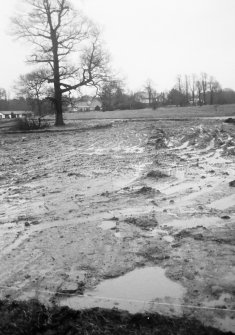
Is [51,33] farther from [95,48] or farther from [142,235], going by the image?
[142,235]

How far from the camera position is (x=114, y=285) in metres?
3.44

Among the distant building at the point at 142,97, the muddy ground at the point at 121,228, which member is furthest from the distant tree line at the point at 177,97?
the muddy ground at the point at 121,228

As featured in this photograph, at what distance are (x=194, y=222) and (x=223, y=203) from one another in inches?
37.6

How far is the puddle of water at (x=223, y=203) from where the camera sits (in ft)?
18.0

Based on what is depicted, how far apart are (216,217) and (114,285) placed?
7.14 ft

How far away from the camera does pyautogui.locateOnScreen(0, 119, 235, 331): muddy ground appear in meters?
3.36

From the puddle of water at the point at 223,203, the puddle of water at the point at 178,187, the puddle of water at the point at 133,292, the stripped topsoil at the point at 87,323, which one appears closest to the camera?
the stripped topsoil at the point at 87,323

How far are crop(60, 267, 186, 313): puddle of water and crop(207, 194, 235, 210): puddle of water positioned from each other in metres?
2.16

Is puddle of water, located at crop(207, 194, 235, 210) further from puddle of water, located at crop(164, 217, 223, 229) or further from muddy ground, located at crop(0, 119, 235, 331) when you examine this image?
puddle of water, located at crop(164, 217, 223, 229)

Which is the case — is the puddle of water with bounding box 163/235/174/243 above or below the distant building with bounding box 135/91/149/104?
below

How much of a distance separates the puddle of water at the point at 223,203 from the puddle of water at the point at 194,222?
53cm

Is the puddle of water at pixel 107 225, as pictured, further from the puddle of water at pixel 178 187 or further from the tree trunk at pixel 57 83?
the tree trunk at pixel 57 83

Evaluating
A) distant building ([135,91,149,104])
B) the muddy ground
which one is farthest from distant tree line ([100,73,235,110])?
the muddy ground

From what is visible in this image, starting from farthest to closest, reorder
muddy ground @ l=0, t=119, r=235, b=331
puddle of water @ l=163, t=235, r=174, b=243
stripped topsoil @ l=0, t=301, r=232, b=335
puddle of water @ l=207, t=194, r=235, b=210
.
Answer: puddle of water @ l=207, t=194, r=235, b=210 < puddle of water @ l=163, t=235, r=174, b=243 < muddy ground @ l=0, t=119, r=235, b=331 < stripped topsoil @ l=0, t=301, r=232, b=335
